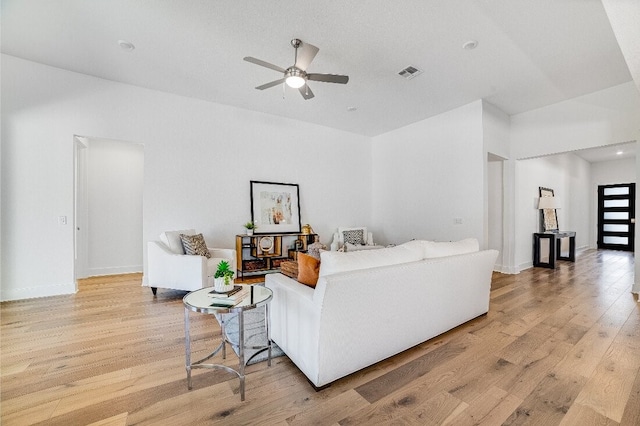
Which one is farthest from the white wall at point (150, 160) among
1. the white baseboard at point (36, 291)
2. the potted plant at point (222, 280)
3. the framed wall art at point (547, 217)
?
the framed wall art at point (547, 217)

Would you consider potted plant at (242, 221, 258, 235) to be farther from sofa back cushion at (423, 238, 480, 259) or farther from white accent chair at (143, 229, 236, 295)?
sofa back cushion at (423, 238, 480, 259)

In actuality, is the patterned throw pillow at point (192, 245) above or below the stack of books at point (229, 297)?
above

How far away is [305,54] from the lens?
2.83 metres

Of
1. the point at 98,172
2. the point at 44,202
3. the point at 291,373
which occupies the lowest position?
the point at 291,373

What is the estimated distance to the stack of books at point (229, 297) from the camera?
178cm

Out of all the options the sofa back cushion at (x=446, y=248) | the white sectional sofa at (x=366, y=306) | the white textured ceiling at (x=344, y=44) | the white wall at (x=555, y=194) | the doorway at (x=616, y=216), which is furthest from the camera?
the doorway at (x=616, y=216)

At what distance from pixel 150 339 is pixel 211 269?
4.48ft

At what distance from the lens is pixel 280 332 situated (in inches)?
88.4

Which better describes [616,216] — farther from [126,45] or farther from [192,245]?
[126,45]

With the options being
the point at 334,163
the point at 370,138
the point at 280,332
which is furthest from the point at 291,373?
the point at 370,138

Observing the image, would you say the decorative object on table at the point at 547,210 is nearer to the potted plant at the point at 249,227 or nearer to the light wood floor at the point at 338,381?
the light wood floor at the point at 338,381

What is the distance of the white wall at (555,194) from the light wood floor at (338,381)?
9.15ft

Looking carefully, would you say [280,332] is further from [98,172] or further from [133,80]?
[98,172]

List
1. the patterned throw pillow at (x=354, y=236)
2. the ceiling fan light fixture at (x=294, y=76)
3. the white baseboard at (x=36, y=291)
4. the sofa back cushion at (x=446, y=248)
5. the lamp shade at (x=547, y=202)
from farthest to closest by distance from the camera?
the patterned throw pillow at (x=354, y=236)
the lamp shade at (x=547, y=202)
the white baseboard at (x=36, y=291)
the ceiling fan light fixture at (x=294, y=76)
the sofa back cushion at (x=446, y=248)
